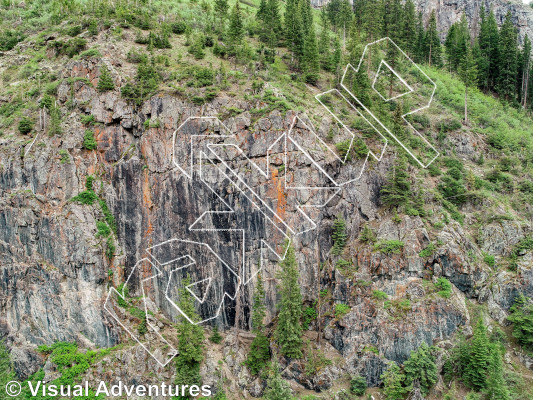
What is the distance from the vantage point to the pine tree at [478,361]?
26297mm

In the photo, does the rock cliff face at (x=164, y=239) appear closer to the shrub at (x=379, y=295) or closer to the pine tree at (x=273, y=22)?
the shrub at (x=379, y=295)

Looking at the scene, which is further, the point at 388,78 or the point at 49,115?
the point at 388,78

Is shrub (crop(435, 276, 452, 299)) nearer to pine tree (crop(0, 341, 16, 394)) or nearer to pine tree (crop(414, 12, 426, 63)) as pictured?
pine tree (crop(0, 341, 16, 394))

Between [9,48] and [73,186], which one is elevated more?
[9,48]

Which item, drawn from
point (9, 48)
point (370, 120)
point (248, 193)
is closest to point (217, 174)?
point (248, 193)

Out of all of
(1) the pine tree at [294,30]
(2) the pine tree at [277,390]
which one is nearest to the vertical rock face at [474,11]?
(1) the pine tree at [294,30]

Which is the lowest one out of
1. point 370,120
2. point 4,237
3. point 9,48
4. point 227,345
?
point 227,345

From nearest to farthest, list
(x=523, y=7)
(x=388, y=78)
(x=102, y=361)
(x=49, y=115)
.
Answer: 1. (x=102, y=361)
2. (x=49, y=115)
3. (x=388, y=78)
4. (x=523, y=7)

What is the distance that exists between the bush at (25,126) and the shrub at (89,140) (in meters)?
4.97

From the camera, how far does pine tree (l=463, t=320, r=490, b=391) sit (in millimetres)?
26297

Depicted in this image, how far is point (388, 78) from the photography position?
45.8 m

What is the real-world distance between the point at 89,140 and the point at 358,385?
27659mm

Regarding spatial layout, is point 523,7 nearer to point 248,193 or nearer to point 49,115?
point 248,193

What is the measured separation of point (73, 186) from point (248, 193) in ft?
45.8
